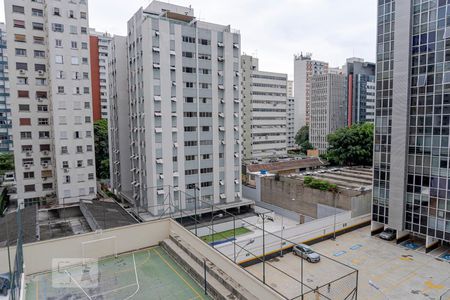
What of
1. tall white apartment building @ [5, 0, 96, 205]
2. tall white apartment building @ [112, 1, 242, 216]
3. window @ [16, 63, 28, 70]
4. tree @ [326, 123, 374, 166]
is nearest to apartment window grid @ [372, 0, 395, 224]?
tall white apartment building @ [112, 1, 242, 216]

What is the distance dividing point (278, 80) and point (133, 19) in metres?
39.1

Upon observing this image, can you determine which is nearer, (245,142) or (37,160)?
(37,160)

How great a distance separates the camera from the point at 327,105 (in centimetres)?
7750

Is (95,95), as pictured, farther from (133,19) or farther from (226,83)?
(226,83)

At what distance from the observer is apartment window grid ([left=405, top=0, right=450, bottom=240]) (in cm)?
2072

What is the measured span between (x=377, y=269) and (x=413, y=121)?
1005cm

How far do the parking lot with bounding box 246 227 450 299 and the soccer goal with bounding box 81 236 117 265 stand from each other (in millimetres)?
9297

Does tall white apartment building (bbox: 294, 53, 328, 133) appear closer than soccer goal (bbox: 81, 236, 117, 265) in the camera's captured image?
No

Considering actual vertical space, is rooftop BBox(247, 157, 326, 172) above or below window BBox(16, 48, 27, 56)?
below

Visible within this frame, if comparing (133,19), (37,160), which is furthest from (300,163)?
(37,160)

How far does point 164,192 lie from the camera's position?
28375 millimetres

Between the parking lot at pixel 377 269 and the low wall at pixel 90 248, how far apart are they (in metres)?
7.79

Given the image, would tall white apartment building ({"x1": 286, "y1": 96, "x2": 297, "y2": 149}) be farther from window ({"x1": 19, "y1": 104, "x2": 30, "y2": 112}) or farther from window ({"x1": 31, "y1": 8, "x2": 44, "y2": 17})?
window ({"x1": 19, "y1": 104, "x2": 30, "y2": 112})

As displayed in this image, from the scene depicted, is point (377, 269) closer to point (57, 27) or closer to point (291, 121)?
point (57, 27)
